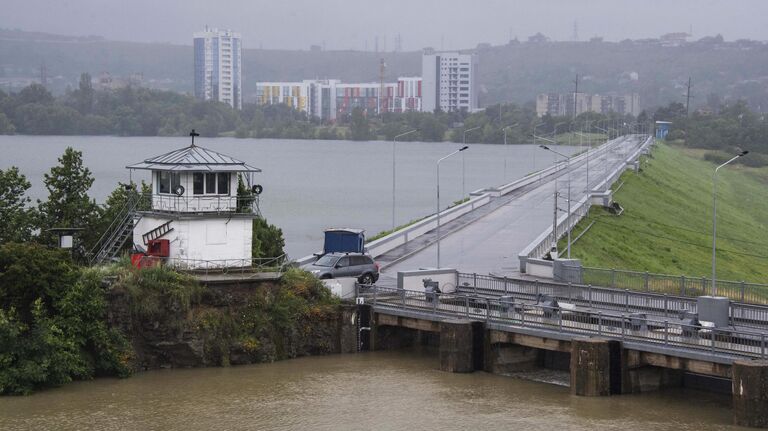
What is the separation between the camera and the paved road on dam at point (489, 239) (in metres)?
59.2

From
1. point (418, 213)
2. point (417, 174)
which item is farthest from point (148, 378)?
point (417, 174)

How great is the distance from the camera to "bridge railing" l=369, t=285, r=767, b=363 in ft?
121

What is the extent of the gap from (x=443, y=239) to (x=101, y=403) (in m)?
34.0

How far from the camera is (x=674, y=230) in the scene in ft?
318

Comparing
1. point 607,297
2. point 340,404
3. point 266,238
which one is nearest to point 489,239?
point 266,238

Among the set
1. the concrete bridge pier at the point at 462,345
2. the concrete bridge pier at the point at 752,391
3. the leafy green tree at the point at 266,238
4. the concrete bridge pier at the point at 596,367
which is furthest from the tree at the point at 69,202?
the concrete bridge pier at the point at 752,391

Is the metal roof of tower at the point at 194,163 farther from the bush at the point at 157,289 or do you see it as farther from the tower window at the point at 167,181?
the bush at the point at 157,289

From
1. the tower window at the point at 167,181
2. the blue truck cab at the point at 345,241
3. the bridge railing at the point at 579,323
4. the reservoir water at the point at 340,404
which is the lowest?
the reservoir water at the point at 340,404

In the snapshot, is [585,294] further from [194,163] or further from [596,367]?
[194,163]

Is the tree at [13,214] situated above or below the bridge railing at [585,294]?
above

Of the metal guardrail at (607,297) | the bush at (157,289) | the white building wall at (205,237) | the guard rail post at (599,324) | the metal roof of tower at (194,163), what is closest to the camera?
the guard rail post at (599,324)

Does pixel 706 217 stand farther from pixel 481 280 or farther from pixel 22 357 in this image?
pixel 22 357

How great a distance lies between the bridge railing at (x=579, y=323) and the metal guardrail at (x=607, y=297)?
5.58ft

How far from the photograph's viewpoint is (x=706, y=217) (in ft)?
376
